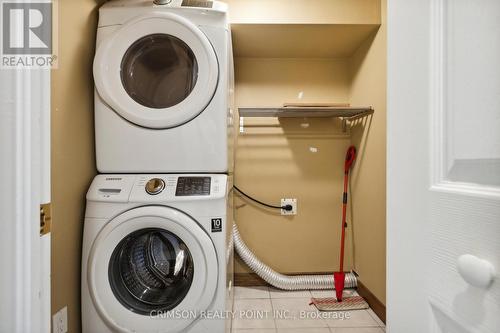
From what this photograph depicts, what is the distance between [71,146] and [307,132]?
163cm

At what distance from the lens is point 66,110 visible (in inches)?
44.5

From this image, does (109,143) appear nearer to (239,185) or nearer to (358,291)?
(239,185)

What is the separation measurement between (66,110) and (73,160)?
0.72 feet

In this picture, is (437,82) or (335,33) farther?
(335,33)

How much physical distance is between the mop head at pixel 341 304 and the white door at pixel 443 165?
1.37 m

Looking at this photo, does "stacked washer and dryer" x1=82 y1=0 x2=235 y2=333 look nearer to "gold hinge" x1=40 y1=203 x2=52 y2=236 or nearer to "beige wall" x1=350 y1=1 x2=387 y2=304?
"gold hinge" x1=40 y1=203 x2=52 y2=236

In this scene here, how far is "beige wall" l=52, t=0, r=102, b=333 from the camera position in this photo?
1.06 metres

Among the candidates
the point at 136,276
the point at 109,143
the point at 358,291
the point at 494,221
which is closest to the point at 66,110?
the point at 109,143

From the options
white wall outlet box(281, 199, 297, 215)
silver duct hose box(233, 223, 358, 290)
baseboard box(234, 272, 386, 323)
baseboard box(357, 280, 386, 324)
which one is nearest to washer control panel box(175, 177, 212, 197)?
silver duct hose box(233, 223, 358, 290)

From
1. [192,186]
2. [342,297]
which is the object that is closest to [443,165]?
[192,186]

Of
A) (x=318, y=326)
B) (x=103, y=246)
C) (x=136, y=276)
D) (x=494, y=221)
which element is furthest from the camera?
(x=318, y=326)

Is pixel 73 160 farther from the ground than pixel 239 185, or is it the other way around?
pixel 73 160

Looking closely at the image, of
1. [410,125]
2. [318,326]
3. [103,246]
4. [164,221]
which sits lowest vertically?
[318,326]

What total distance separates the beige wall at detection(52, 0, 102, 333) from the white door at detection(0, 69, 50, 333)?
627 mm
